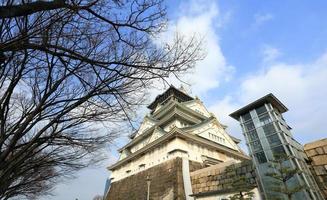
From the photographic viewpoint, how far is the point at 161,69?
4.46 m

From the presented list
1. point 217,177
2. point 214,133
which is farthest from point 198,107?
point 217,177

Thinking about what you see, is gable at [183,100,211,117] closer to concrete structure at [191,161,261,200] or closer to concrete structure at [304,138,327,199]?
concrete structure at [191,161,261,200]

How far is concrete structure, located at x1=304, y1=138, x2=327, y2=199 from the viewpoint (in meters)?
6.09

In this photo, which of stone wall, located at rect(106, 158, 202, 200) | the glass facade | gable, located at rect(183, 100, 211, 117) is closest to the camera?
the glass facade

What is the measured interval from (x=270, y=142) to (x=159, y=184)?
9.03m

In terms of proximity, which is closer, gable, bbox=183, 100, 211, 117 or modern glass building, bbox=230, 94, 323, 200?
modern glass building, bbox=230, 94, 323, 200

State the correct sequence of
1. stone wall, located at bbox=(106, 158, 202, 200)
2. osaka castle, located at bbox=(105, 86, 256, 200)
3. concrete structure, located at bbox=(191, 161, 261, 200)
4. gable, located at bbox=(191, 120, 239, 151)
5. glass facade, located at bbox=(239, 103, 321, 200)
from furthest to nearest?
1. gable, located at bbox=(191, 120, 239, 151)
2. stone wall, located at bbox=(106, 158, 202, 200)
3. osaka castle, located at bbox=(105, 86, 256, 200)
4. concrete structure, located at bbox=(191, 161, 261, 200)
5. glass facade, located at bbox=(239, 103, 321, 200)

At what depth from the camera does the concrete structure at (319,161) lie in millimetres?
6086

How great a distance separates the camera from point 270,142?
7.06 meters

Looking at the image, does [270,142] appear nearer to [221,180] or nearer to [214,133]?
[221,180]

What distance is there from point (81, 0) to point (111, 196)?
65.1ft

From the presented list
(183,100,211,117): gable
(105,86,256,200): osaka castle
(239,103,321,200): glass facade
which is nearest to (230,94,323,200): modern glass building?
(239,103,321,200): glass facade

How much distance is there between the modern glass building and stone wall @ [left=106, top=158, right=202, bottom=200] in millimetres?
5911

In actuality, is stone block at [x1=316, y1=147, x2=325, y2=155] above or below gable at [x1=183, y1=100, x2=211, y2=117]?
below
